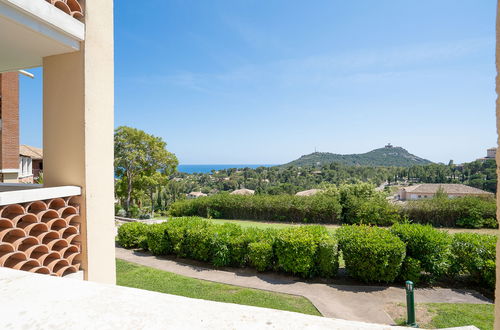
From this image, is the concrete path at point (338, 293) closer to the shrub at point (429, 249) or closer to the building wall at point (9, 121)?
the shrub at point (429, 249)

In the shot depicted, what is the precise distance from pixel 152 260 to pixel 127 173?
A: 1756 centimetres

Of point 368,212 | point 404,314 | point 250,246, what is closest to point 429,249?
point 404,314

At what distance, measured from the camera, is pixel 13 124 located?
1235 centimetres

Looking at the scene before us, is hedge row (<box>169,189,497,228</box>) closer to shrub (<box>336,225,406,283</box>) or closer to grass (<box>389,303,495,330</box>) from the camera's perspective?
shrub (<box>336,225,406,283</box>)

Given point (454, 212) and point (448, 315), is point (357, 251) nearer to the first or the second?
point (448, 315)

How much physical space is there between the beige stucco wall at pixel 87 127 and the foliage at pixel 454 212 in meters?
18.8

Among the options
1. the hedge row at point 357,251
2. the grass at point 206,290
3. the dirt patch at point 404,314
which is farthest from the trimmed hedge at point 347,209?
the grass at point 206,290

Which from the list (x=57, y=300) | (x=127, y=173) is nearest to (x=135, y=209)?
(x=127, y=173)

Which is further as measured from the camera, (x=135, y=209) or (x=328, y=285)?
(x=135, y=209)

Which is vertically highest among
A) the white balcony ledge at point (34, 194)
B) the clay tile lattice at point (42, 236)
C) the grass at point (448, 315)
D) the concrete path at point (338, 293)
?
the white balcony ledge at point (34, 194)

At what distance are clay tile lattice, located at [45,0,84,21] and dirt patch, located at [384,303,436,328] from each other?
7304 mm

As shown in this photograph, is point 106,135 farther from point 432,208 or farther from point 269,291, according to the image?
point 432,208

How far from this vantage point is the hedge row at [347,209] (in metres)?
16.9

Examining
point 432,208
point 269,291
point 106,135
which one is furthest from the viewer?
point 432,208
